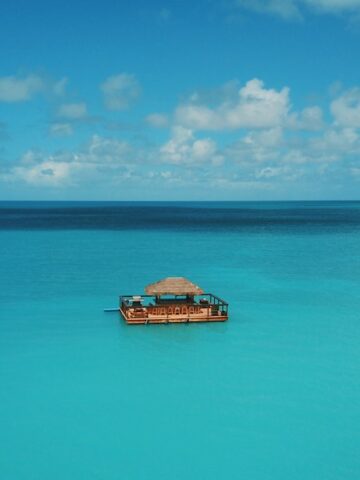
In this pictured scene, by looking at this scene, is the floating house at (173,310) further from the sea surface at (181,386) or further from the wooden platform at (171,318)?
the sea surface at (181,386)

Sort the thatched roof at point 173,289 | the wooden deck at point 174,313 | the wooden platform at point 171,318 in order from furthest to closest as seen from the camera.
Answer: the thatched roof at point 173,289
the wooden deck at point 174,313
the wooden platform at point 171,318

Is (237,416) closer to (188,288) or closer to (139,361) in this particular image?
(139,361)

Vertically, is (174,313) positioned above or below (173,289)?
below

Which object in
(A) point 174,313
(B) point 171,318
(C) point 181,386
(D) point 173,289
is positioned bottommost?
(C) point 181,386

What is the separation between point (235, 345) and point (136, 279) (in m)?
18.3

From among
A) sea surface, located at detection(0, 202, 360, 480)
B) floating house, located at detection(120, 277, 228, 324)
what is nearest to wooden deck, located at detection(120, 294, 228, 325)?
floating house, located at detection(120, 277, 228, 324)

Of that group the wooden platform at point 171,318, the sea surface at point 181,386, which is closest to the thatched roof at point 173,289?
the wooden platform at point 171,318

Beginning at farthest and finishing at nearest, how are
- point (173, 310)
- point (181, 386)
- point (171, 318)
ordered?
point (173, 310) → point (171, 318) → point (181, 386)

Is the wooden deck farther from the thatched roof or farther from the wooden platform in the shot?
the thatched roof

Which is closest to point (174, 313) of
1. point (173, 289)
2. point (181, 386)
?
point (173, 289)

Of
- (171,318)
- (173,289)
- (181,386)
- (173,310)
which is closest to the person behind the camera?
(181,386)

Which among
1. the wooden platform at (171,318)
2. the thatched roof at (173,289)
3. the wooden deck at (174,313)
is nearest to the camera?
A: the wooden platform at (171,318)

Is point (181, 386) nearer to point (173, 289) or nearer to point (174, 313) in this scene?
point (174, 313)

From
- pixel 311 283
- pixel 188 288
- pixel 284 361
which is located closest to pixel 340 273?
pixel 311 283
